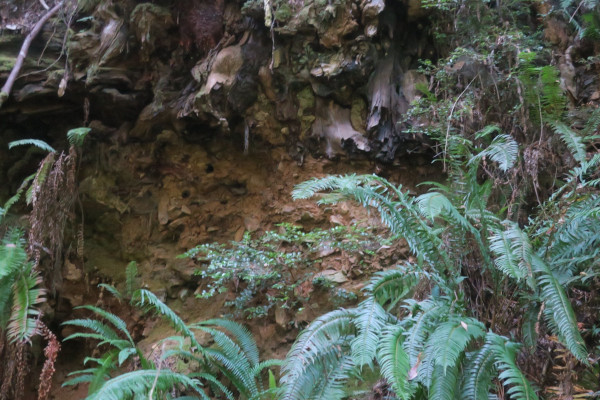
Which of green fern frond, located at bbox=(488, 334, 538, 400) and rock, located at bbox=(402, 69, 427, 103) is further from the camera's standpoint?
rock, located at bbox=(402, 69, 427, 103)

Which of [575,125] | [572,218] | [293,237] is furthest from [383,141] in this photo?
[572,218]

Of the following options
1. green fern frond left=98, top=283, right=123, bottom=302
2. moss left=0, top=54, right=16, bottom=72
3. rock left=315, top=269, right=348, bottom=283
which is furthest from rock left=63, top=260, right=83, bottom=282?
rock left=315, top=269, right=348, bottom=283

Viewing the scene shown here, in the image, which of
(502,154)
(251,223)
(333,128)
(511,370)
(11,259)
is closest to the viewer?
(511,370)

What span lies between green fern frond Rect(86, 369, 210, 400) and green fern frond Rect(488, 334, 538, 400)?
5.17 feet

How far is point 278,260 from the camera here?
343 cm

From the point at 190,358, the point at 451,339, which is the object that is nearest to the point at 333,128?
the point at 190,358

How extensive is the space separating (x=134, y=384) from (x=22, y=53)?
3552mm

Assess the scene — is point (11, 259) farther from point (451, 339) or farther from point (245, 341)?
point (451, 339)

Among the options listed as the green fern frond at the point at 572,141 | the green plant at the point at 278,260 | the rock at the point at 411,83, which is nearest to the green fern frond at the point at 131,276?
the green plant at the point at 278,260

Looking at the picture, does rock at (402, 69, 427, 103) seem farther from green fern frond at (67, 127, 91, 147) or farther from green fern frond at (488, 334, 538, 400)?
green fern frond at (67, 127, 91, 147)

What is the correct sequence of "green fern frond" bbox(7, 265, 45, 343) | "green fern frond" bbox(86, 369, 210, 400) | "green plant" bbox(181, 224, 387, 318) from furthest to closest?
"green plant" bbox(181, 224, 387, 318)
"green fern frond" bbox(7, 265, 45, 343)
"green fern frond" bbox(86, 369, 210, 400)

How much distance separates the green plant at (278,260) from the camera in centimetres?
341

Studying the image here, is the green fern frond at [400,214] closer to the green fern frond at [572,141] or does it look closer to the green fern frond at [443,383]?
the green fern frond at [443,383]

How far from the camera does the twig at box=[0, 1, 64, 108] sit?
429cm
